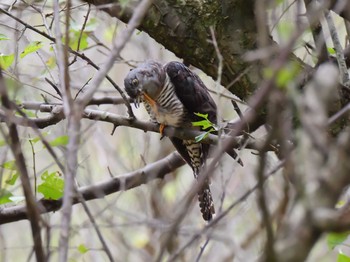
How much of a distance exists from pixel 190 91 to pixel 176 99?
5.5 inches

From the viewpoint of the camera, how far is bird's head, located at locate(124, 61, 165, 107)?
4.08 meters

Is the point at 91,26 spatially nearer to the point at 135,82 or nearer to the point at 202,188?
the point at 135,82

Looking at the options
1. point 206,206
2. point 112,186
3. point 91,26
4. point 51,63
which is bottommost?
point 206,206

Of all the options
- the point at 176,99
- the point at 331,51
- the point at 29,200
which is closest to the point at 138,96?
the point at 176,99

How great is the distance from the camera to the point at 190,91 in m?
4.26

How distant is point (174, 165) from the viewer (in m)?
4.03

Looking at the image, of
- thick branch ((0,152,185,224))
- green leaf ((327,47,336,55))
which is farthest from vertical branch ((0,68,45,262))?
green leaf ((327,47,336,55))

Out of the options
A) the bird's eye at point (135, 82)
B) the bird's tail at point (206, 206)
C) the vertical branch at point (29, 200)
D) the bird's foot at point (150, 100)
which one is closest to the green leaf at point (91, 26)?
the bird's eye at point (135, 82)

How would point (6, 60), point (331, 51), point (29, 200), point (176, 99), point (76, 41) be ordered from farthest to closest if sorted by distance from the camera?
1. point (176, 99)
2. point (76, 41)
3. point (331, 51)
4. point (6, 60)
5. point (29, 200)

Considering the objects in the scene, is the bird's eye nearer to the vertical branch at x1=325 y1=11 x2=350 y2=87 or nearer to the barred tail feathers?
the barred tail feathers

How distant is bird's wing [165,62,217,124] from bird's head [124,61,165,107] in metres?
0.09

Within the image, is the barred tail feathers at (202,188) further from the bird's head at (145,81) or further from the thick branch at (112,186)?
the bird's head at (145,81)

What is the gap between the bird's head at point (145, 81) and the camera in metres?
4.08

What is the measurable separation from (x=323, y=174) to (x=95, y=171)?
20.0 feet
